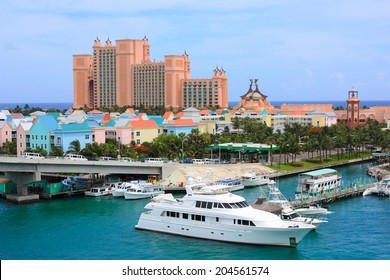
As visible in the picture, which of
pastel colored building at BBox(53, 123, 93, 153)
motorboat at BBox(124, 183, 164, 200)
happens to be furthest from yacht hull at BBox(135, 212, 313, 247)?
pastel colored building at BBox(53, 123, 93, 153)

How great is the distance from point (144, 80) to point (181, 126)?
167 ft

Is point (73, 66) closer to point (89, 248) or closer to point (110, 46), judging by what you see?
point (110, 46)

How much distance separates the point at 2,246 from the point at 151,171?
927 inches

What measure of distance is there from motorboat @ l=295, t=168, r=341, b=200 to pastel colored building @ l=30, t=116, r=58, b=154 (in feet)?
97.1

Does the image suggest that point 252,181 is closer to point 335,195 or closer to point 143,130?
point 335,195

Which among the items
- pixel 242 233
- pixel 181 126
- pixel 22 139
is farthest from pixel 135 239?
pixel 181 126

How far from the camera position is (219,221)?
38.4m

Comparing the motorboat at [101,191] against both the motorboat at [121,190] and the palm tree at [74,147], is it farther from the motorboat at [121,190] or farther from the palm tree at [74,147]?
the palm tree at [74,147]

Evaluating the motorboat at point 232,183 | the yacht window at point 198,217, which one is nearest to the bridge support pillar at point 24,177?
the motorboat at point 232,183

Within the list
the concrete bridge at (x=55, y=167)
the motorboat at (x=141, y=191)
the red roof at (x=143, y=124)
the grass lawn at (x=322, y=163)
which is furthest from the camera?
the red roof at (x=143, y=124)

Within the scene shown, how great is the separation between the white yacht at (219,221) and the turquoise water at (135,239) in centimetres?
52

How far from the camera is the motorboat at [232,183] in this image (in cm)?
5780

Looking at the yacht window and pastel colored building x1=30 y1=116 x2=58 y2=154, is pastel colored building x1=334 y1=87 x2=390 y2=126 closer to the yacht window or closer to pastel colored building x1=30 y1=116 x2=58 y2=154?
pastel colored building x1=30 y1=116 x2=58 y2=154

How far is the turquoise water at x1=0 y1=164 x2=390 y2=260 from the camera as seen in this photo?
35.9 meters
